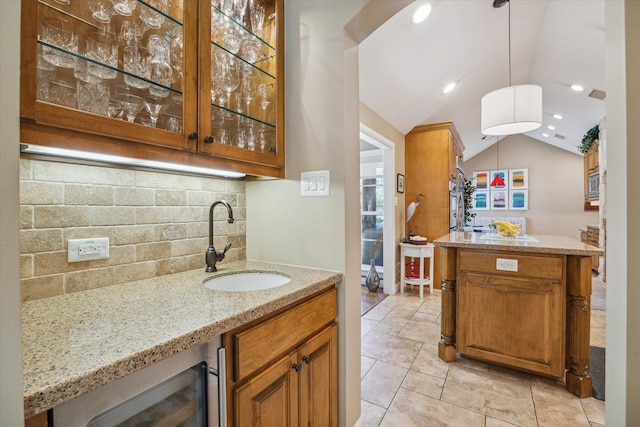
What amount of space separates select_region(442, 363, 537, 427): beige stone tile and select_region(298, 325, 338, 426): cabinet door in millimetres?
983

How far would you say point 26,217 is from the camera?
2.96 ft

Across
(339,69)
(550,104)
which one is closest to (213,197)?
(339,69)

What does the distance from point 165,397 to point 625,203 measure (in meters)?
1.48

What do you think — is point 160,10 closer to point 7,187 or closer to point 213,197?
point 213,197

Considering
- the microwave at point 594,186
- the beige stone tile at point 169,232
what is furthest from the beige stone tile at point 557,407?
the microwave at point 594,186

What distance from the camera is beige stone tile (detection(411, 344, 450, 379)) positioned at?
2088mm

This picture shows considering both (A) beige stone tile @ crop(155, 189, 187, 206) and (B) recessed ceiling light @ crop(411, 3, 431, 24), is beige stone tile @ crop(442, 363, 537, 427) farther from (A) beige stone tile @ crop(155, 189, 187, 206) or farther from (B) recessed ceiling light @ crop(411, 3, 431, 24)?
(B) recessed ceiling light @ crop(411, 3, 431, 24)

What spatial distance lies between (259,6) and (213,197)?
104 cm

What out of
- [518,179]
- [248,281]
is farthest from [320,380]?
[518,179]

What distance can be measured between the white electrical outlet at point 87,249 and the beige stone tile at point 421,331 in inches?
99.7

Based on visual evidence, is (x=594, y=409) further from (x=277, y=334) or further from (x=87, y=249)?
(x=87, y=249)

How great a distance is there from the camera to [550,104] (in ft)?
16.8

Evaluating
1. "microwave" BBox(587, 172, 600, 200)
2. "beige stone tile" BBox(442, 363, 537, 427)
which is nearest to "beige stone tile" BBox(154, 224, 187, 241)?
"beige stone tile" BBox(442, 363, 537, 427)

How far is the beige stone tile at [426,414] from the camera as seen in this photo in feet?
5.24
